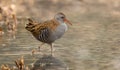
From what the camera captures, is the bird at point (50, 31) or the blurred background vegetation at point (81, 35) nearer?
the blurred background vegetation at point (81, 35)

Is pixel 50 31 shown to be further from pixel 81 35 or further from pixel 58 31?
pixel 81 35

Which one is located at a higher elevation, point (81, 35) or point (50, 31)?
point (50, 31)

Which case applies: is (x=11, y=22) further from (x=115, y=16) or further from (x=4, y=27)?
(x=115, y=16)

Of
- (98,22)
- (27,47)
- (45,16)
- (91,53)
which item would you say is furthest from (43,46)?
(45,16)

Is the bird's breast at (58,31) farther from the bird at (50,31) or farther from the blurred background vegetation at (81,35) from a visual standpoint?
the blurred background vegetation at (81,35)

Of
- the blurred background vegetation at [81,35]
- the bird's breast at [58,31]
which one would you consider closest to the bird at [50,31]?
the bird's breast at [58,31]

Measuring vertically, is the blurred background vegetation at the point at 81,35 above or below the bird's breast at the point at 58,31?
below

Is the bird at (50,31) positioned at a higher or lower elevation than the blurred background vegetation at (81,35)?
higher

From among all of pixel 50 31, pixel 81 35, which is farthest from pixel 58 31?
pixel 81 35

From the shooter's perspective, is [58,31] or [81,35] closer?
[58,31]

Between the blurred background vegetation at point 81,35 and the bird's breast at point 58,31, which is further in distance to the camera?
the bird's breast at point 58,31

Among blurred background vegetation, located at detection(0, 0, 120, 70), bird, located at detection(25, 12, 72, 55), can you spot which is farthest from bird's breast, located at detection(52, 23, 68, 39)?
blurred background vegetation, located at detection(0, 0, 120, 70)

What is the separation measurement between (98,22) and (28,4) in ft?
18.2

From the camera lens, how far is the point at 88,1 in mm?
26016
